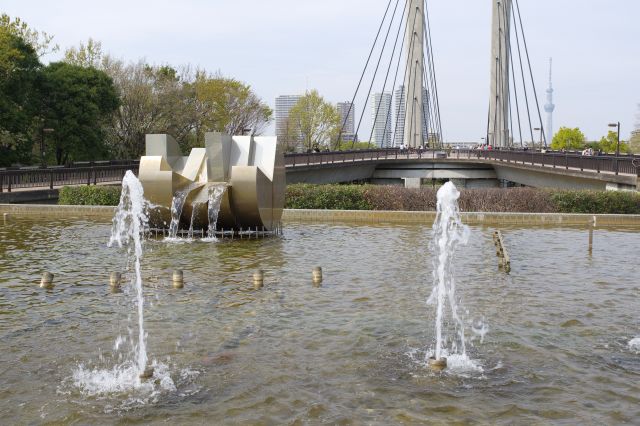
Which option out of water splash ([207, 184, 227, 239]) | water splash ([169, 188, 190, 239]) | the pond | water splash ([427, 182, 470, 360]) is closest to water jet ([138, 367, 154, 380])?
the pond

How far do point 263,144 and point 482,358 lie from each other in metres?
11.7

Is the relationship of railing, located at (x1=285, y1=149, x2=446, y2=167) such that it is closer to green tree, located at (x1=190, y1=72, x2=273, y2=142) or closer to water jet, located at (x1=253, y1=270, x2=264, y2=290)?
green tree, located at (x1=190, y1=72, x2=273, y2=142)

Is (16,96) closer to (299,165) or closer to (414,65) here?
(299,165)

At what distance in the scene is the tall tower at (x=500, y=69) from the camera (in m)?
56.2

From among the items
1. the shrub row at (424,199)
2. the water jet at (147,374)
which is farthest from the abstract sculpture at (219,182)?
the water jet at (147,374)

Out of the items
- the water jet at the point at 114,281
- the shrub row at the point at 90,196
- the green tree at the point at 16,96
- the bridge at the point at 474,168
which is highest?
the green tree at the point at 16,96

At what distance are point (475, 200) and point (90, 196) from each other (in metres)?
14.8

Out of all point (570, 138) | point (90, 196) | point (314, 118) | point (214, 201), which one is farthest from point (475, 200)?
point (570, 138)

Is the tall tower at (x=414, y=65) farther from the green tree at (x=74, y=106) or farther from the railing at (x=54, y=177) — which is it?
the railing at (x=54, y=177)

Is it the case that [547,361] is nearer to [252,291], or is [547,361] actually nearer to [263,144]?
[252,291]

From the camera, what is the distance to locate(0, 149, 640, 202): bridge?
28.1 m

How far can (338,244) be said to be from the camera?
17.3m

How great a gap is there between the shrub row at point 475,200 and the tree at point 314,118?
5406cm

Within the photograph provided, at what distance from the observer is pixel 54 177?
3020cm
